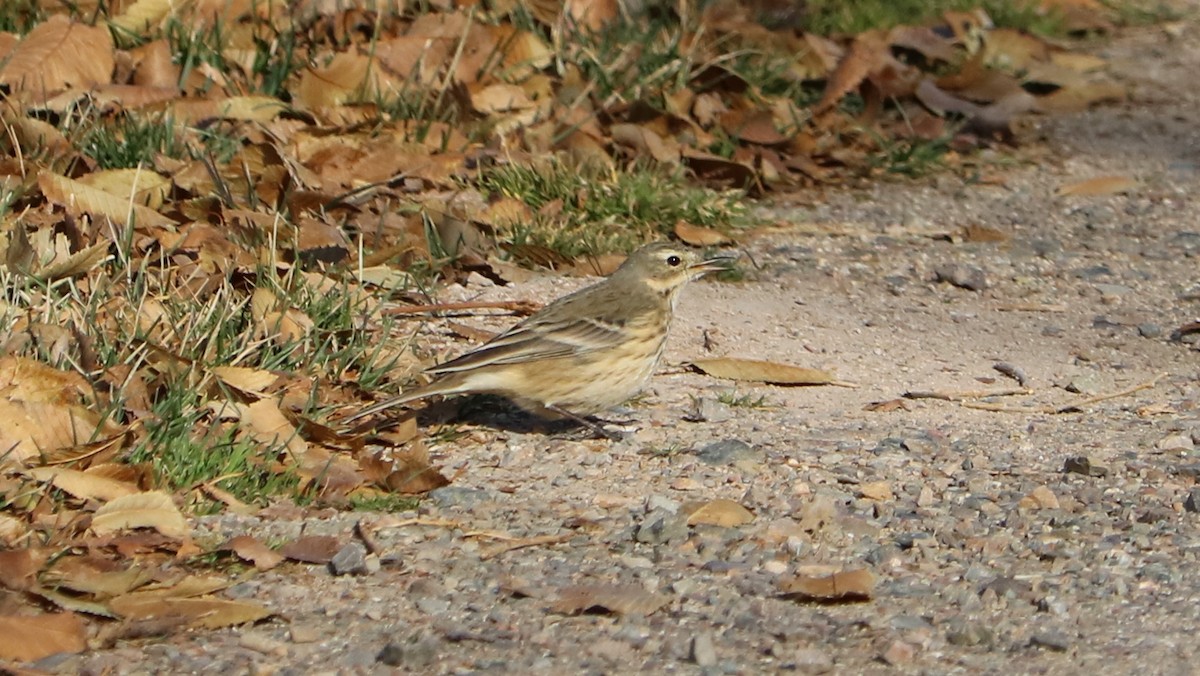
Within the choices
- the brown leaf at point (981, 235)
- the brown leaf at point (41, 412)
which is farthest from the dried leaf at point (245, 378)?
the brown leaf at point (981, 235)

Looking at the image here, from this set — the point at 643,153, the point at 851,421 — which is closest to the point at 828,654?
the point at 851,421

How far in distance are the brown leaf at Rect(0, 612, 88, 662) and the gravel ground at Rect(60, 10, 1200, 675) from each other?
0.07 metres

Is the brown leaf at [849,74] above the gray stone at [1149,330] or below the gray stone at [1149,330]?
above

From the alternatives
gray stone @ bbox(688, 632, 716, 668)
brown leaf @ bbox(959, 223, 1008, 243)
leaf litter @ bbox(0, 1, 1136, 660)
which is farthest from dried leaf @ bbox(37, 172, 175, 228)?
brown leaf @ bbox(959, 223, 1008, 243)

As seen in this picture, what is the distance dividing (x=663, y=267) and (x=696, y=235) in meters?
1.44

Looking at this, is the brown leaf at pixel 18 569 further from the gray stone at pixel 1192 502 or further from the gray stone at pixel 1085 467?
the gray stone at pixel 1192 502

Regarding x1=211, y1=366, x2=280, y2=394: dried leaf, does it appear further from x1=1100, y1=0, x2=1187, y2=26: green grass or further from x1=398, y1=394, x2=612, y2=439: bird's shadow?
x1=1100, y1=0, x2=1187, y2=26: green grass

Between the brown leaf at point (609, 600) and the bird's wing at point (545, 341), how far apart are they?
5.23 ft

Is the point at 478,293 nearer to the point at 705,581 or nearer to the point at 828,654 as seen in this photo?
the point at 705,581

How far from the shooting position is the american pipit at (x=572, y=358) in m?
6.29

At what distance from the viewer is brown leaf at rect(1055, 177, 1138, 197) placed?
9641 mm

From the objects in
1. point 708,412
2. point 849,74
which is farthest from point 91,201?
point 849,74

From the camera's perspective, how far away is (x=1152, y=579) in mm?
5012

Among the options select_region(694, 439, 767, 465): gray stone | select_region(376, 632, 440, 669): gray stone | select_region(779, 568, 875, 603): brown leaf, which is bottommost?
select_region(694, 439, 767, 465): gray stone
